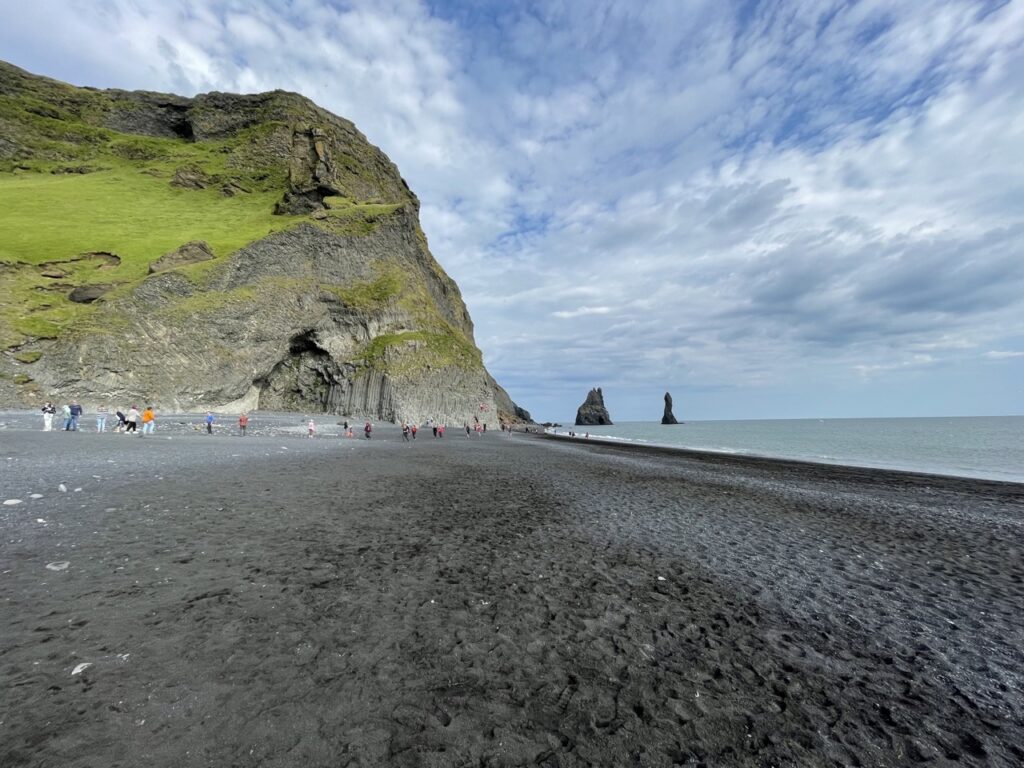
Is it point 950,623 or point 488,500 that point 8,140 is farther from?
point 950,623

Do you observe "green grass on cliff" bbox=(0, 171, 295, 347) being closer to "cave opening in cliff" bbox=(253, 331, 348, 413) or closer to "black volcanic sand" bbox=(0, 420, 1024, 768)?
"cave opening in cliff" bbox=(253, 331, 348, 413)

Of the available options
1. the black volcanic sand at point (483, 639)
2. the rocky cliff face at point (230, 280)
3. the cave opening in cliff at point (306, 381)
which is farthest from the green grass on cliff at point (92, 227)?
the black volcanic sand at point (483, 639)

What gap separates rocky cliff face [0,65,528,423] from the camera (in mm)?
50219

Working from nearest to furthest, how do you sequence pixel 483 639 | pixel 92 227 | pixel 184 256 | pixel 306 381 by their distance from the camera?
1. pixel 483 639
2. pixel 184 256
3. pixel 92 227
4. pixel 306 381

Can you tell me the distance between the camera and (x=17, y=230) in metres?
61.8

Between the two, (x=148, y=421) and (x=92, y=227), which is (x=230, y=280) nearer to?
(x=92, y=227)

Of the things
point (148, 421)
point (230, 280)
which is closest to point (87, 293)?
point (230, 280)

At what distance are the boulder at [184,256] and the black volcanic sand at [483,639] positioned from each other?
61041 millimetres

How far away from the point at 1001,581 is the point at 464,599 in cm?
Answer: 1070

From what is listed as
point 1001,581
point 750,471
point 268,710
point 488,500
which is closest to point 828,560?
point 1001,581

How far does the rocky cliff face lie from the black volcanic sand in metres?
50.0

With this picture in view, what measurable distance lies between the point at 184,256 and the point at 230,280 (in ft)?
24.4

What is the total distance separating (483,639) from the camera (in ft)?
17.4

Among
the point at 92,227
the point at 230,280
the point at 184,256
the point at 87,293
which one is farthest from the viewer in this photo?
the point at 92,227
